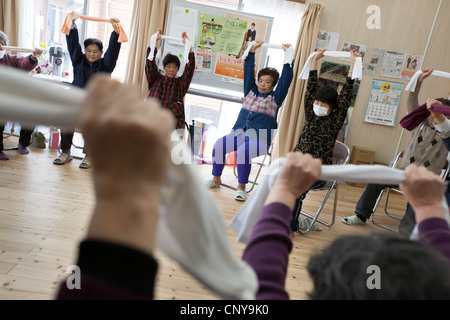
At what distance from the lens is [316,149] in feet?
8.88

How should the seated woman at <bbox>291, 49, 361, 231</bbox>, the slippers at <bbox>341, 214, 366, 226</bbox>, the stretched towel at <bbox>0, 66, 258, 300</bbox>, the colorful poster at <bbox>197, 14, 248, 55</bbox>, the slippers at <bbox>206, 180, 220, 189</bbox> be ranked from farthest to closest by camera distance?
the colorful poster at <bbox>197, 14, 248, 55</bbox> < the slippers at <bbox>206, 180, 220, 189</bbox> < the slippers at <bbox>341, 214, 366, 226</bbox> < the seated woman at <bbox>291, 49, 361, 231</bbox> < the stretched towel at <bbox>0, 66, 258, 300</bbox>

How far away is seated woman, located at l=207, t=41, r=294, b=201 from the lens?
3.27m

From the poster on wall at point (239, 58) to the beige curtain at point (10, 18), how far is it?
95.3 inches

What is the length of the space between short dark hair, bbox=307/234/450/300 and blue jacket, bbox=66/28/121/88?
10.8ft

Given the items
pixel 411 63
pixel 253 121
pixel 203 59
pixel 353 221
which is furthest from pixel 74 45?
Result: pixel 411 63

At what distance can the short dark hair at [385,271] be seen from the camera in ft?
1.56

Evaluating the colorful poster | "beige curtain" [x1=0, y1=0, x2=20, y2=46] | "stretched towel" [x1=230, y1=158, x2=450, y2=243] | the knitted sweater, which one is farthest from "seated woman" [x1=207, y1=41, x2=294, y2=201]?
"beige curtain" [x1=0, y1=0, x2=20, y2=46]

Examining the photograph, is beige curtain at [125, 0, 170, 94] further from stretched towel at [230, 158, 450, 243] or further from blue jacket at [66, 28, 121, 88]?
stretched towel at [230, 158, 450, 243]

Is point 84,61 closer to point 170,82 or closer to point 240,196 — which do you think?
point 170,82

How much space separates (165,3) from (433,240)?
4101mm

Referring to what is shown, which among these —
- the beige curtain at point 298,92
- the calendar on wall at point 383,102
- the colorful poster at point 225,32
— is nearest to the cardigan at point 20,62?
the colorful poster at point 225,32

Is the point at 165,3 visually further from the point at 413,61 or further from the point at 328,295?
the point at 328,295

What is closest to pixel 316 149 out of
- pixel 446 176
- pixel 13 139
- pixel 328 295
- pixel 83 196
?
pixel 446 176

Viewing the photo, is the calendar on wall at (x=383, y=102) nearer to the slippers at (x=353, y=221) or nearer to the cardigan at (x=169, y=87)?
Answer: the slippers at (x=353, y=221)
